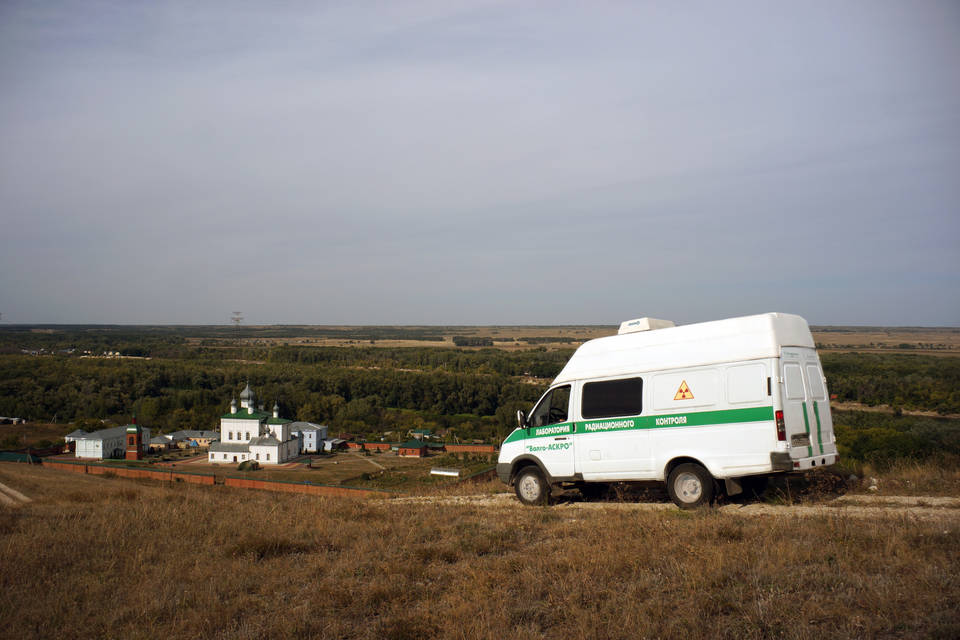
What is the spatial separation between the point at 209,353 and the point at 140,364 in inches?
1764

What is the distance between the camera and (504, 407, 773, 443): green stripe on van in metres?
8.68

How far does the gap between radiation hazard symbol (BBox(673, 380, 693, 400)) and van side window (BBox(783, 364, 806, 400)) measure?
4.33 ft

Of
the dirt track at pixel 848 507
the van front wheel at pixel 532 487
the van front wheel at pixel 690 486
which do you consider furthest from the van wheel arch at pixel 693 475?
the van front wheel at pixel 532 487

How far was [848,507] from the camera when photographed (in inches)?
358

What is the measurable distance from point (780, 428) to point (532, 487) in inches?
175

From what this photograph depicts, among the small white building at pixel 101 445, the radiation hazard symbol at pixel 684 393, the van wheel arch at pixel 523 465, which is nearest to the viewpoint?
the radiation hazard symbol at pixel 684 393

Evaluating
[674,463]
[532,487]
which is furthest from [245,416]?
[674,463]

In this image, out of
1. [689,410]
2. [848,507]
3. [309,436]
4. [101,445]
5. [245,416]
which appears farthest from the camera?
[309,436]

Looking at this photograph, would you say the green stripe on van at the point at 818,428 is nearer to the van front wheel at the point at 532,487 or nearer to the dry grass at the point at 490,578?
the dry grass at the point at 490,578

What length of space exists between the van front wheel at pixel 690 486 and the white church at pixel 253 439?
61.1 m

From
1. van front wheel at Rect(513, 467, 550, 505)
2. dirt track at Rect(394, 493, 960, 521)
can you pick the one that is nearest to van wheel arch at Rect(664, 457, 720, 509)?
dirt track at Rect(394, 493, 960, 521)

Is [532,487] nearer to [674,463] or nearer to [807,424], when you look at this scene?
[674,463]

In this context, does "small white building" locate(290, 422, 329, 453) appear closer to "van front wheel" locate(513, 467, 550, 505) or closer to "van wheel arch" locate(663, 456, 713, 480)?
"van front wheel" locate(513, 467, 550, 505)

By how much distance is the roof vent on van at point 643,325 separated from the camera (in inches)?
406
